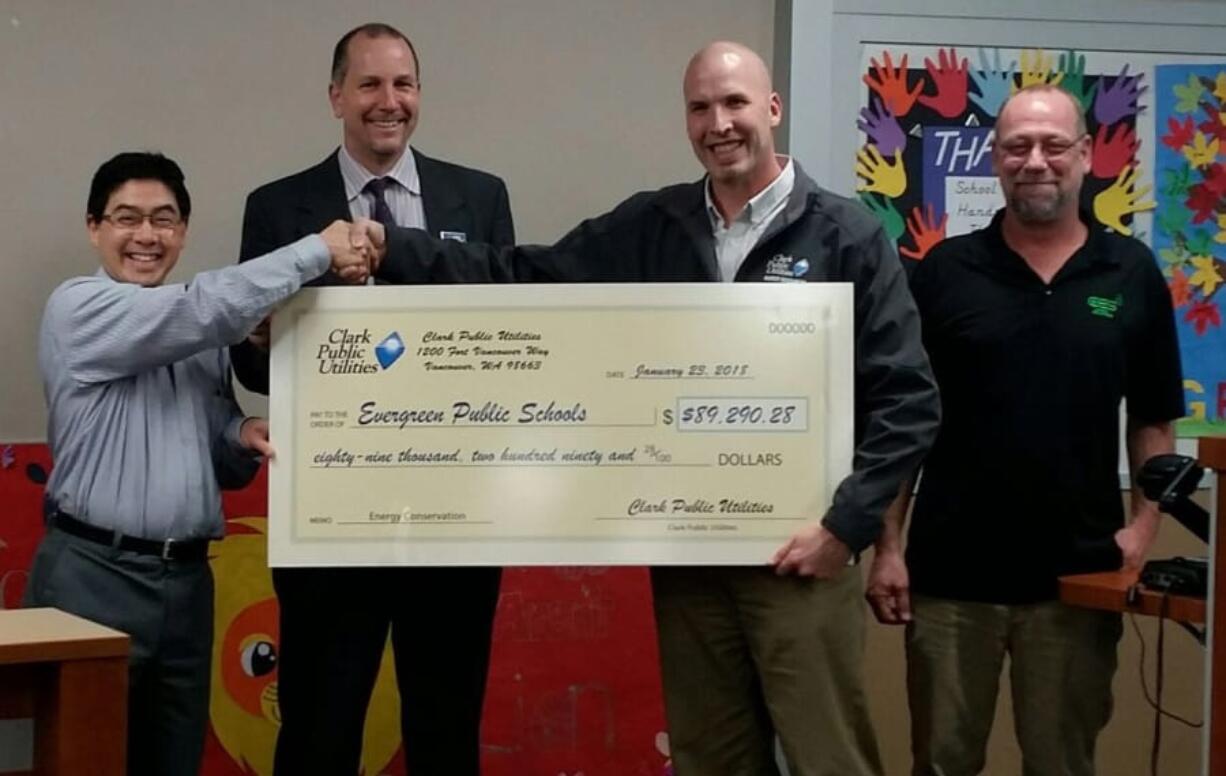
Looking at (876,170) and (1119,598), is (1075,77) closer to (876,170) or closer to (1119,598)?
(876,170)

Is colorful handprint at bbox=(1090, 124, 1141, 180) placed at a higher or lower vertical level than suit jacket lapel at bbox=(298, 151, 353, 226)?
higher

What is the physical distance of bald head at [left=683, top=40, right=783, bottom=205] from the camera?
2.58m

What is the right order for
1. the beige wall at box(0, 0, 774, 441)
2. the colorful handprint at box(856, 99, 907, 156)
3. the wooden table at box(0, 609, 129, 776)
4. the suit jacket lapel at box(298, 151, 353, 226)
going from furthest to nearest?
the colorful handprint at box(856, 99, 907, 156)
the beige wall at box(0, 0, 774, 441)
the suit jacket lapel at box(298, 151, 353, 226)
the wooden table at box(0, 609, 129, 776)

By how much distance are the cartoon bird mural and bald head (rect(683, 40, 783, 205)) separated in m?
1.55

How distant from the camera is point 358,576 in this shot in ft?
9.08

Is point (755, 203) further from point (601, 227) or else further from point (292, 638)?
point (292, 638)

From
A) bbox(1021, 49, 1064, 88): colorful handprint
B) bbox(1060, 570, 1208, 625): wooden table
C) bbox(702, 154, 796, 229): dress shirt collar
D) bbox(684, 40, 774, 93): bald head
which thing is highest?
bbox(1021, 49, 1064, 88): colorful handprint

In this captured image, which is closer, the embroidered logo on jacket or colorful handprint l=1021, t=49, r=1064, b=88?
the embroidered logo on jacket

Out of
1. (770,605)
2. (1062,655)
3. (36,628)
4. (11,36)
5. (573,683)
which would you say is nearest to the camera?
(36,628)

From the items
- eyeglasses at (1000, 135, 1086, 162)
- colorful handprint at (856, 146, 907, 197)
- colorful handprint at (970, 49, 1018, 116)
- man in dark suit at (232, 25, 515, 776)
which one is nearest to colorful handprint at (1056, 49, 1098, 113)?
colorful handprint at (970, 49, 1018, 116)

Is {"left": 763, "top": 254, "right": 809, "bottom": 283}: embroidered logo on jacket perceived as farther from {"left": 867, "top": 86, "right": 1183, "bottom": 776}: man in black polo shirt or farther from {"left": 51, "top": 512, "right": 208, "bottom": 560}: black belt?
{"left": 51, "top": 512, "right": 208, "bottom": 560}: black belt

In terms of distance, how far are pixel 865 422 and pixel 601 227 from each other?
0.63 meters

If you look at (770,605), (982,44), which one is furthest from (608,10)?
(770,605)

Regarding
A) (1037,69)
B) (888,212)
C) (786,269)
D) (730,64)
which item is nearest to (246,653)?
(786,269)
